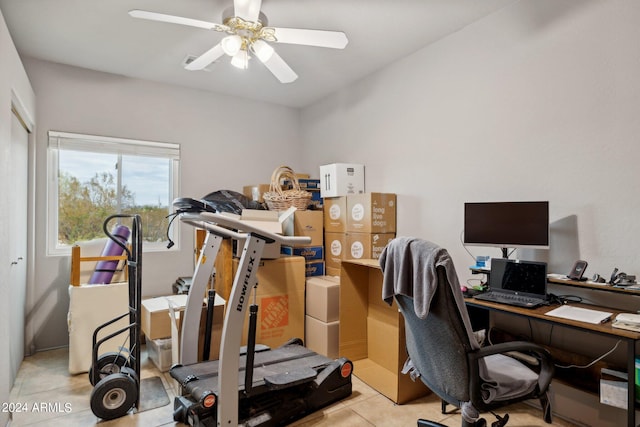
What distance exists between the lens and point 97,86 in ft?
12.1

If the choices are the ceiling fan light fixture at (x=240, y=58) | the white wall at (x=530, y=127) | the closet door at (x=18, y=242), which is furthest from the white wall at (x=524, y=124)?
the closet door at (x=18, y=242)

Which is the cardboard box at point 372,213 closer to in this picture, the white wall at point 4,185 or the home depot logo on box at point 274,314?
the home depot logo on box at point 274,314

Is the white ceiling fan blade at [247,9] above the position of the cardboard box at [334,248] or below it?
above

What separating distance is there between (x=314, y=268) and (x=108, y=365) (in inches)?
75.1

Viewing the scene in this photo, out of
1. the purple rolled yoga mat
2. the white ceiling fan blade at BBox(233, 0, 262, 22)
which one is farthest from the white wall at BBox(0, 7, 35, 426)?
the white ceiling fan blade at BBox(233, 0, 262, 22)

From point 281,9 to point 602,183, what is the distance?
7.81 ft

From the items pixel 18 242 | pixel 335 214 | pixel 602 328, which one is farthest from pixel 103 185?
pixel 602 328

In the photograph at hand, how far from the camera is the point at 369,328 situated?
3033mm

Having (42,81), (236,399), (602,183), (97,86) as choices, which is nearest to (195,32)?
(97,86)

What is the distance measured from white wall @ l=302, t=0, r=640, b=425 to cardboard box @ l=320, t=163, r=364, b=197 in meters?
0.23

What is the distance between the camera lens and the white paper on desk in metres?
1.81

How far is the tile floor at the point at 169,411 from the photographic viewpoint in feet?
7.39

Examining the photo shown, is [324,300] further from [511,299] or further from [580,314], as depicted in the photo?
[580,314]

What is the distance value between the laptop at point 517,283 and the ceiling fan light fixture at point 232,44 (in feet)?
7.19
